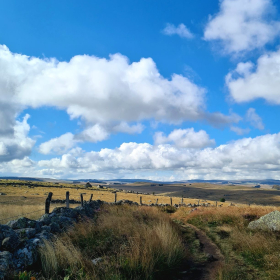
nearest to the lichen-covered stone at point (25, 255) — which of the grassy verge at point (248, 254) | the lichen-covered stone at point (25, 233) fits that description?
the lichen-covered stone at point (25, 233)

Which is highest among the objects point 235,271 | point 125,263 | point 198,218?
point 125,263

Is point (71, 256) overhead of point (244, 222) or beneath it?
overhead

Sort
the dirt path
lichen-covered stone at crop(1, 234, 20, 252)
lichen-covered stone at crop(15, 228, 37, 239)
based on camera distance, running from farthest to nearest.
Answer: lichen-covered stone at crop(15, 228, 37, 239), the dirt path, lichen-covered stone at crop(1, 234, 20, 252)

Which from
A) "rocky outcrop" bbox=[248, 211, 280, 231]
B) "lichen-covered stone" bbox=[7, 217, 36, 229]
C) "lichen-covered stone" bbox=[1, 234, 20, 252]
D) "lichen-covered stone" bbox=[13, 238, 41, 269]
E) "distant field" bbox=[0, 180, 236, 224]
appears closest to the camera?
"lichen-covered stone" bbox=[13, 238, 41, 269]

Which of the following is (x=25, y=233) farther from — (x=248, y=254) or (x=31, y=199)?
(x=31, y=199)

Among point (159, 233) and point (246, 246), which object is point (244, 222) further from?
point (159, 233)

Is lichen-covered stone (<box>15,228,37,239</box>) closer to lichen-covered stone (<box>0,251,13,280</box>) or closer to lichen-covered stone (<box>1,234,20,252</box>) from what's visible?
lichen-covered stone (<box>1,234,20,252</box>)

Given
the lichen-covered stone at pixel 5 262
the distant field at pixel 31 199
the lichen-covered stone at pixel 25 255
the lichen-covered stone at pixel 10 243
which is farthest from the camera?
the distant field at pixel 31 199

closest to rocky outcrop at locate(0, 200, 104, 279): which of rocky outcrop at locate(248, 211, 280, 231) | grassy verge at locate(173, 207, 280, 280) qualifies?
grassy verge at locate(173, 207, 280, 280)

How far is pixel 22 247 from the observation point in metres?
7.41

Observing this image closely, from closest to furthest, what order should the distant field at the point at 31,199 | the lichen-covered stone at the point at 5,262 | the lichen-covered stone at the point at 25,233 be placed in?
the lichen-covered stone at the point at 5,262
the lichen-covered stone at the point at 25,233
the distant field at the point at 31,199

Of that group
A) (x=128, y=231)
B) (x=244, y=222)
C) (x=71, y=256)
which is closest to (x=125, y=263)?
(x=71, y=256)

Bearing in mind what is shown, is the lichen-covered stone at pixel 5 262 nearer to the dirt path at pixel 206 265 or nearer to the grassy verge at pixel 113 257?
the grassy verge at pixel 113 257

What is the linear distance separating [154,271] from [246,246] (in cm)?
524
